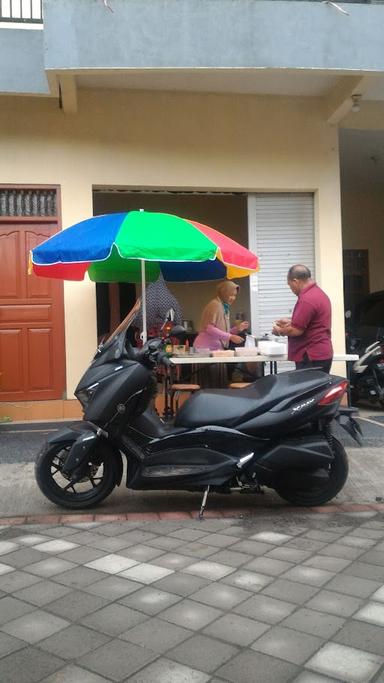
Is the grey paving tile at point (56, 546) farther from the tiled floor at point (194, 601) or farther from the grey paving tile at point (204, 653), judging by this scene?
the grey paving tile at point (204, 653)

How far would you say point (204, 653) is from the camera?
2.74 metres

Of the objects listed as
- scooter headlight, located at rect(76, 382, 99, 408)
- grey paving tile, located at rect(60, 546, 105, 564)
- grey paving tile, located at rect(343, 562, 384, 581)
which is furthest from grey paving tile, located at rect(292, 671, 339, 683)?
scooter headlight, located at rect(76, 382, 99, 408)

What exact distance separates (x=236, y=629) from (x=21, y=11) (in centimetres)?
748

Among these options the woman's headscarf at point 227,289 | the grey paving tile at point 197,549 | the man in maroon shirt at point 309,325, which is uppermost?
the woman's headscarf at point 227,289

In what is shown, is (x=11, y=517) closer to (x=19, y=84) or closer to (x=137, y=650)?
(x=137, y=650)

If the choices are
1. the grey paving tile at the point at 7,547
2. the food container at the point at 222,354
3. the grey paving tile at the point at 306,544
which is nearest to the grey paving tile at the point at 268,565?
the grey paving tile at the point at 306,544

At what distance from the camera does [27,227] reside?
798cm

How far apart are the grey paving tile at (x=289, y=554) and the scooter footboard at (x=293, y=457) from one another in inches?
25.2

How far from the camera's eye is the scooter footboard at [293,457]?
456 centimetres

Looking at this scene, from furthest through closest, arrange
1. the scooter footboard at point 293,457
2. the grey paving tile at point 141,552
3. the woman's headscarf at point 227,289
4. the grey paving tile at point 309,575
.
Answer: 1. the woman's headscarf at point 227,289
2. the scooter footboard at point 293,457
3. the grey paving tile at point 141,552
4. the grey paving tile at point 309,575

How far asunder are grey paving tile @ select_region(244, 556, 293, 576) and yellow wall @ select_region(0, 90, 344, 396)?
463 centimetres

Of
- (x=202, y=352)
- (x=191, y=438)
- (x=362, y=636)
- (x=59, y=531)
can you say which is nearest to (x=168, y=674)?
(x=362, y=636)

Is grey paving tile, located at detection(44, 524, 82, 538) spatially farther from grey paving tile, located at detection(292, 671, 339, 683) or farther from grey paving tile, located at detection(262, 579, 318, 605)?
grey paving tile, located at detection(292, 671, 339, 683)

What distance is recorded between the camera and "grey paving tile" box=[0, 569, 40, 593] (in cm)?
347
